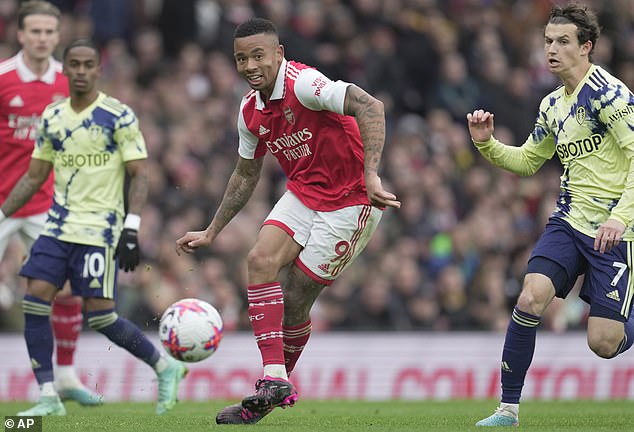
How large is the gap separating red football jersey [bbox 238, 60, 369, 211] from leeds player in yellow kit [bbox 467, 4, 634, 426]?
134 cm

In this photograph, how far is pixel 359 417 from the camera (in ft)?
30.6

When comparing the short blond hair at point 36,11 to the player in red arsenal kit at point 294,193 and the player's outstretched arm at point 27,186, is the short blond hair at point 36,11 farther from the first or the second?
the player in red arsenal kit at point 294,193

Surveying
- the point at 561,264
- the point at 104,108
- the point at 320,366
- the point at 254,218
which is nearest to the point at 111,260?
the point at 104,108

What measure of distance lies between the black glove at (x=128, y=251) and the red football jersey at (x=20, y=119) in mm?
1528

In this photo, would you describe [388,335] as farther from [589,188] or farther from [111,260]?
[589,188]

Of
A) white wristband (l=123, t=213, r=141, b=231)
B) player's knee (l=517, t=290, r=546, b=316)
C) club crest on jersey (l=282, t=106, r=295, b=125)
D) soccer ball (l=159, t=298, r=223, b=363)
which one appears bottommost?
soccer ball (l=159, t=298, r=223, b=363)

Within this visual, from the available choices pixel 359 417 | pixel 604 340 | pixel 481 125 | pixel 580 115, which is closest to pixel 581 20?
pixel 580 115

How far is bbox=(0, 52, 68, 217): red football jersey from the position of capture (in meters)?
10.7

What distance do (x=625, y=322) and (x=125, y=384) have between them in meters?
7.03

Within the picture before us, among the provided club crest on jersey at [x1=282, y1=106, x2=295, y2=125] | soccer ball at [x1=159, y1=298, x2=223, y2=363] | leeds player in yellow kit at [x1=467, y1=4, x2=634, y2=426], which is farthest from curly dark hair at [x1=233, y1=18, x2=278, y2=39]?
soccer ball at [x1=159, y1=298, x2=223, y2=363]

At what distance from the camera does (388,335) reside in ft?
46.8

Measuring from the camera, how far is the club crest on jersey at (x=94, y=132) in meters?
9.81

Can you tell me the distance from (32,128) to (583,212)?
5.03 m

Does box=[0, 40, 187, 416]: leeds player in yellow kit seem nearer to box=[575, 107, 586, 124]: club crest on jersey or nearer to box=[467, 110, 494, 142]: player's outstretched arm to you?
box=[467, 110, 494, 142]: player's outstretched arm
